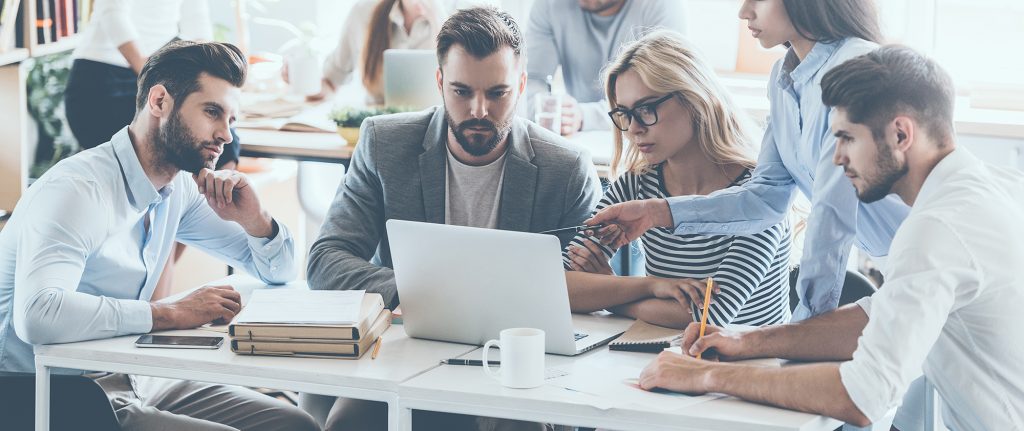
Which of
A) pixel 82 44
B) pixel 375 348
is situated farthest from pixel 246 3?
pixel 375 348

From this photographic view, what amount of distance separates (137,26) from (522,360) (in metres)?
2.77

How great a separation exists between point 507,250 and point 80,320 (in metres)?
0.77

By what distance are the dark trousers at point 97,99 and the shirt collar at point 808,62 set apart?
2585 millimetres

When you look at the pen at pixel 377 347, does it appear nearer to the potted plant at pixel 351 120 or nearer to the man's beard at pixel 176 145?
the man's beard at pixel 176 145

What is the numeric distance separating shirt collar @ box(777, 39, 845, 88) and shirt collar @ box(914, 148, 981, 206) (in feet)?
1.39

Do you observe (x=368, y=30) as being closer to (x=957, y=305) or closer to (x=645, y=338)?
(x=645, y=338)

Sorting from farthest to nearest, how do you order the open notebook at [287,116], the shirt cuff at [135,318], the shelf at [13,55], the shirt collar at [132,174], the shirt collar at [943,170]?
the open notebook at [287,116] < the shelf at [13,55] < the shirt collar at [132,174] < the shirt cuff at [135,318] < the shirt collar at [943,170]

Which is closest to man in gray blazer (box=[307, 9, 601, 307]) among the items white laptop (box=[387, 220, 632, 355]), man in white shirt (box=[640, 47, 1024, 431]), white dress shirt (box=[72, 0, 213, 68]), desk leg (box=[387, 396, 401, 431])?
white laptop (box=[387, 220, 632, 355])

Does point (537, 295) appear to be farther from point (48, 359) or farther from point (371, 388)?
point (48, 359)

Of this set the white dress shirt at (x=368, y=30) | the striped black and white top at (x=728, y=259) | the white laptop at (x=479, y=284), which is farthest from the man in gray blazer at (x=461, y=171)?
the white dress shirt at (x=368, y=30)

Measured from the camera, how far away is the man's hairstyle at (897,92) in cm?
166

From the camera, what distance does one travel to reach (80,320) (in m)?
1.96

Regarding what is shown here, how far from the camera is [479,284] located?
6.33ft

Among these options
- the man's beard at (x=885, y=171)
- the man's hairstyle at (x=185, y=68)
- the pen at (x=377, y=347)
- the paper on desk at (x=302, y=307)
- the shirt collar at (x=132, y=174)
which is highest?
the man's hairstyle at (x=185, y=68)
